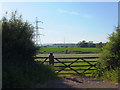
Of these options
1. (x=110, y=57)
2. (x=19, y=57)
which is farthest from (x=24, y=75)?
(x=110, y=57)

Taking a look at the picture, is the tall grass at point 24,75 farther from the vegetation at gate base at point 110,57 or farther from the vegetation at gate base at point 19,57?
the vegetation at gate base at point 110,57

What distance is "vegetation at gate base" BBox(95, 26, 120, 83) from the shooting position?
10109 mm

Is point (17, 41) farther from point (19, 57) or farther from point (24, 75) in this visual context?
point (24, 75)

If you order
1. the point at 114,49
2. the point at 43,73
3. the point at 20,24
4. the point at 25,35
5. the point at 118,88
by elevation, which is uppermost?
the point at 20,24

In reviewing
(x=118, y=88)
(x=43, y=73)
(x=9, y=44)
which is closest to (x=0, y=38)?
(x=9, y=44)

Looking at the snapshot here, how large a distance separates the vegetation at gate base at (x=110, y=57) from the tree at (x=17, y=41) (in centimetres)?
394

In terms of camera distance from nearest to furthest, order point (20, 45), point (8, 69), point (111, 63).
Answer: point (8, 69) < point (20, 45) < point (111, 63)

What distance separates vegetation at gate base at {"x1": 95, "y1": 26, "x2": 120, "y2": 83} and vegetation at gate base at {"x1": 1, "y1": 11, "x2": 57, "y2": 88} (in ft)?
9.77

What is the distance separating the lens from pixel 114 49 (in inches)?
404

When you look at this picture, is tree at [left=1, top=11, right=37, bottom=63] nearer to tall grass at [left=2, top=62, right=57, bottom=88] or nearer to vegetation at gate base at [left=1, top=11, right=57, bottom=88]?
vegetation at gate base at [left=1, top=11, right=57, bottom=88]

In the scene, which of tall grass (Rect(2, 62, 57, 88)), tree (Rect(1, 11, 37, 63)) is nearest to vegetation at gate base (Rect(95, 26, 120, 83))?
tall grass (Rect(2, 62, 57, 88))

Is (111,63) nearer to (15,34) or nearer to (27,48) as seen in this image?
(27,48)

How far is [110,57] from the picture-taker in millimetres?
10258

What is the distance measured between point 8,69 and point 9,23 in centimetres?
273
